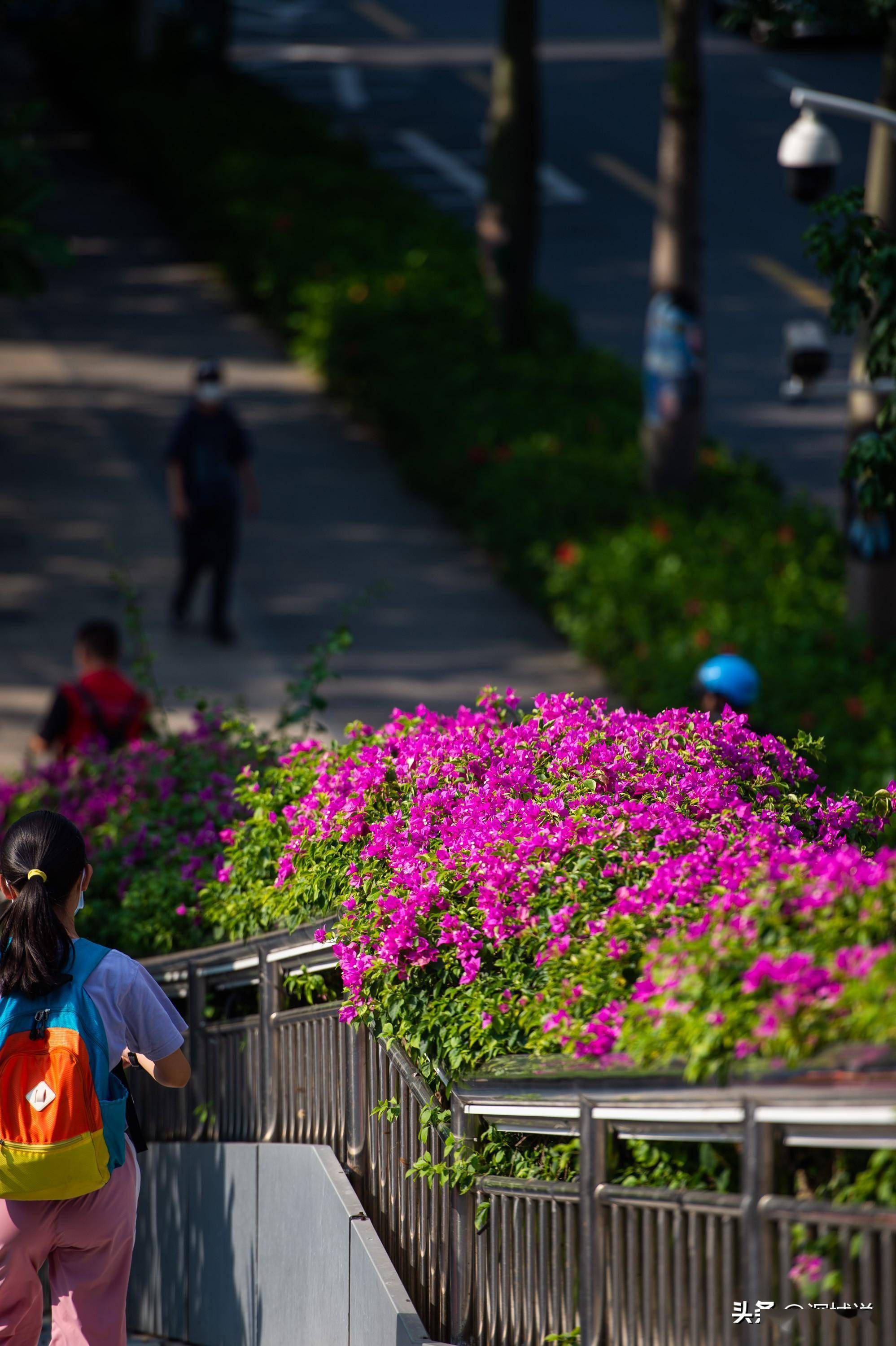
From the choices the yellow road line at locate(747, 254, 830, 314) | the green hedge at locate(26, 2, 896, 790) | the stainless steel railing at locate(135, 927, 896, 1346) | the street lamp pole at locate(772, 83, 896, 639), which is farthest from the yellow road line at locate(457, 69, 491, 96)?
the stainless steel railing at locate(135, 927, 896, 1346)

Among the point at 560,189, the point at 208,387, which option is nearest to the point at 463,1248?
the point at 208,387

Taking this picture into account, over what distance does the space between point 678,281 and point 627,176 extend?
12275mm

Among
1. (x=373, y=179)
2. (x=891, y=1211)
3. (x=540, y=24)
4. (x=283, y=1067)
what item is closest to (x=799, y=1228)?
(x=891, y=1211)

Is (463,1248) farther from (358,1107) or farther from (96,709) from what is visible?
(96,709)

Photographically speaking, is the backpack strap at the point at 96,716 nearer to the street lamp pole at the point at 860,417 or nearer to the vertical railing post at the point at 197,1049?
the vertical railing post at the point at 197,1049

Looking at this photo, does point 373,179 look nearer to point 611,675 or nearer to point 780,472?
point 780,472

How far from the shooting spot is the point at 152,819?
6.32m

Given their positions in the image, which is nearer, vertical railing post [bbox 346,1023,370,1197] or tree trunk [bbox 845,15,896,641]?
vertical railing post [bbox 346,1023,370,1197]

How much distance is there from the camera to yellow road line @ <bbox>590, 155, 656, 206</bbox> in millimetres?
23672

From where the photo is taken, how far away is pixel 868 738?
9797 millimetres

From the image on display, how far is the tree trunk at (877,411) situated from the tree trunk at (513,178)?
5.20 m

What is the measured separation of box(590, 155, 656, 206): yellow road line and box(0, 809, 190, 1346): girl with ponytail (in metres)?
20.8

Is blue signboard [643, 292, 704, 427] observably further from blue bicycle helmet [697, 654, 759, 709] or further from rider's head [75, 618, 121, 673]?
rider's head [75, 618, 121, 673]

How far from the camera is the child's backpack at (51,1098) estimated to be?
357 cm
